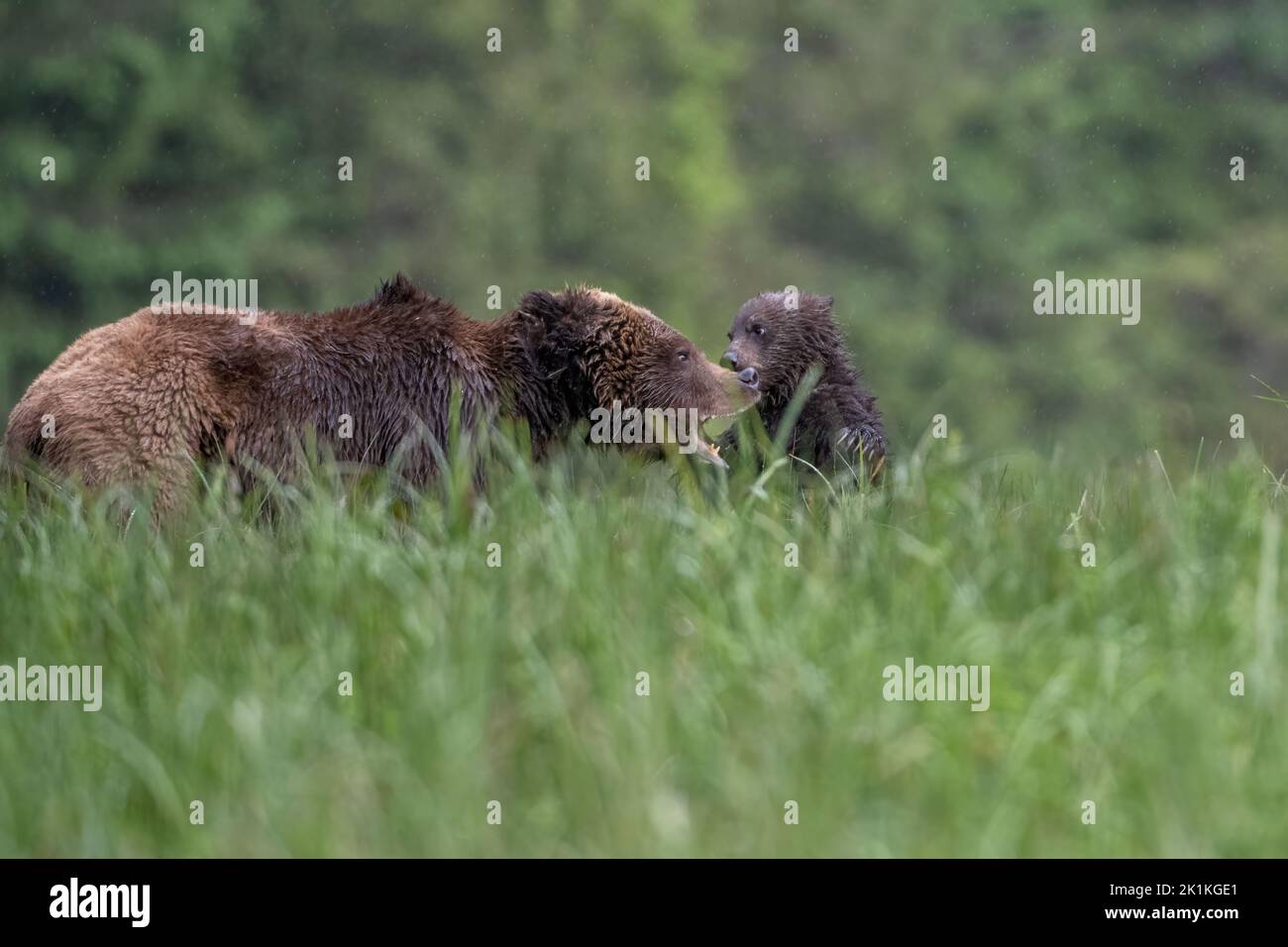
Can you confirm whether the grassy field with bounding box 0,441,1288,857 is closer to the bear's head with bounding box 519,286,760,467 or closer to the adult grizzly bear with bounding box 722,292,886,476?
the bear's head with bounding box 519,286,760,467

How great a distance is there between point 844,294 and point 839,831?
1742 centimetres

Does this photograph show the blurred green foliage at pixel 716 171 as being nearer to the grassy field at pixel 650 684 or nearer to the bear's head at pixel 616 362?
the bear's head at pixel 616 362

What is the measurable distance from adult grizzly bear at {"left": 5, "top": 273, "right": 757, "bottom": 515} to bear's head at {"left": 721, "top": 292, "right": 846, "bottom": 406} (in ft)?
2.96

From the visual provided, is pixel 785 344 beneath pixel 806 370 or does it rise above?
above

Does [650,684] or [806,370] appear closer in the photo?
[650,684]

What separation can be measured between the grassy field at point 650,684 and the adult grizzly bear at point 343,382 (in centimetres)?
78

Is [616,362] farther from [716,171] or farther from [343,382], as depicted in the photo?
[716,171]

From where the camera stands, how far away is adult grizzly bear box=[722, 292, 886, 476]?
25.5 ft

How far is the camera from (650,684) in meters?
3.88

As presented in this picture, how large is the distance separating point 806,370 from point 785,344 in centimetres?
23

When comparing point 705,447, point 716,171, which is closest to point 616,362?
point 705,447

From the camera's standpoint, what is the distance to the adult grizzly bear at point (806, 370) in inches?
306

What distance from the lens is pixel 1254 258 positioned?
829 inches

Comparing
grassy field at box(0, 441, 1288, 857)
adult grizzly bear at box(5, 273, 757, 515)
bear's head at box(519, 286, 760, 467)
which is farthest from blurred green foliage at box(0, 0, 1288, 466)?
grassy field at box(0, 441, 1288, 857)
